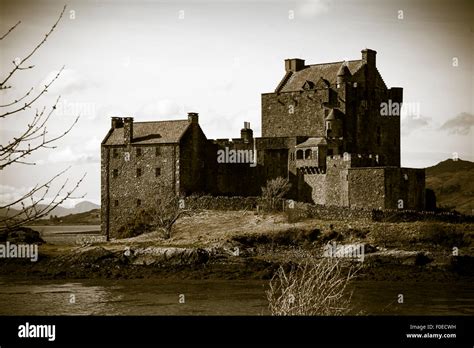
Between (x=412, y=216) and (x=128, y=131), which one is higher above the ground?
(x=128, y=131)

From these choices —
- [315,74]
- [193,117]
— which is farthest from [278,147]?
[315,74]

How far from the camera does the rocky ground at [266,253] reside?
3191cm

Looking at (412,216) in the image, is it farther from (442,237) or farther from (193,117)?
(193,117)

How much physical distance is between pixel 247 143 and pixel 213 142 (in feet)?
7.32

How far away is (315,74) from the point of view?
47156mm

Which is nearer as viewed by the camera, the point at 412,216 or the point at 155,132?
the point at 412,216

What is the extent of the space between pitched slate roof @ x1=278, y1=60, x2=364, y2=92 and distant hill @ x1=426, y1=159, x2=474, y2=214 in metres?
8.44

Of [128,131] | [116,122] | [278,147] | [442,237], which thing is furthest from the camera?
[116,122]

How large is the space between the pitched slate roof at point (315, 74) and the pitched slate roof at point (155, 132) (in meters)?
7.99

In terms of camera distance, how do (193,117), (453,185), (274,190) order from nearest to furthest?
(274,190), (453,185), (193,117)

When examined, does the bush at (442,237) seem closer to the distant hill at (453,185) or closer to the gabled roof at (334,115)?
the distant hill at (453,185)

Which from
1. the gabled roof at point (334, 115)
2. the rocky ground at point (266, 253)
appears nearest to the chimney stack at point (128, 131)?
the rocky ground at point (266, 253)

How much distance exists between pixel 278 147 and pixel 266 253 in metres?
9.99
